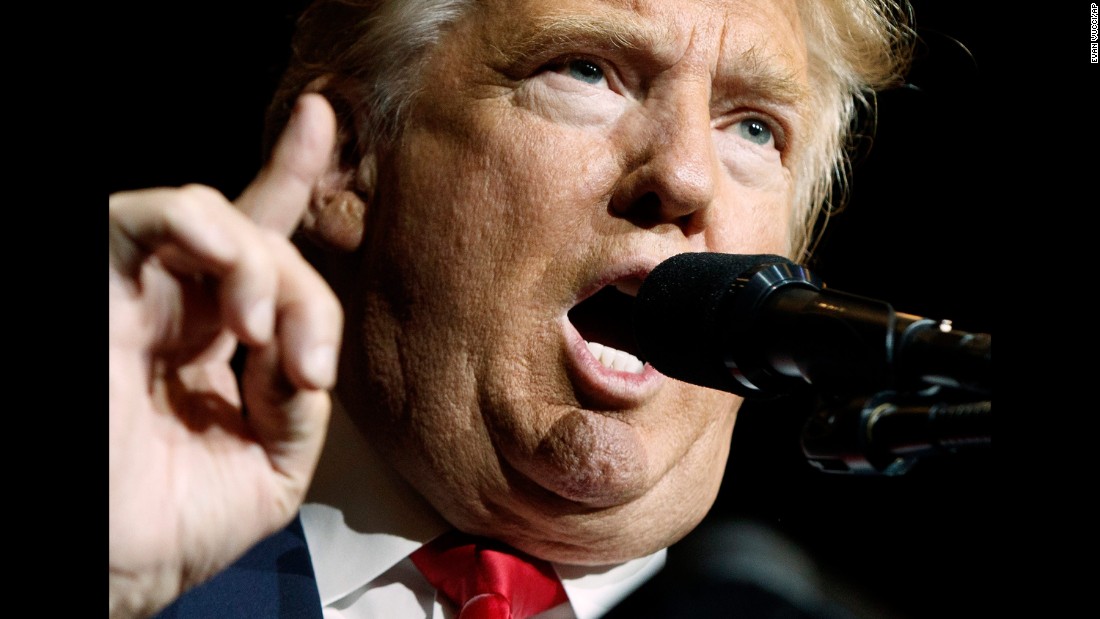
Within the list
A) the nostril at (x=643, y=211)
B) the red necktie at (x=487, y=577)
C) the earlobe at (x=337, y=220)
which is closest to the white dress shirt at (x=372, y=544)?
the red necktie at (x=487, y=577)

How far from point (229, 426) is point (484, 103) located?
0.72m

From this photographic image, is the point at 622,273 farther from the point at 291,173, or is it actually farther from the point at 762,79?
the point at 291,173

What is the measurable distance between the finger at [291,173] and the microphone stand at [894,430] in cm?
63

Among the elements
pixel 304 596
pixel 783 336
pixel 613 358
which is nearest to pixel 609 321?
pixel 613 358

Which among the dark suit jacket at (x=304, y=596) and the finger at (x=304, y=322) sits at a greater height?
the finger at (x=304, y=322)

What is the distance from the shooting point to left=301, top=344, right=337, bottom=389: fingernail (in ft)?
3.43

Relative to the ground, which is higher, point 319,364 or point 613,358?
point 319,364

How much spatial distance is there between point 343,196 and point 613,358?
56cm

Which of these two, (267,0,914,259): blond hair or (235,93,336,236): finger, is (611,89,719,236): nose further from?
(235,93,336,236): finger

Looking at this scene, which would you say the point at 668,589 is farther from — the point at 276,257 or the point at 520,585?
the point at 276,257

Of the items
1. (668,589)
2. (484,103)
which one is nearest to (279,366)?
(484,103)

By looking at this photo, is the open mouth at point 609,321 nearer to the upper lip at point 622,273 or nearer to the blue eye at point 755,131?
the upper lip at point 622,273

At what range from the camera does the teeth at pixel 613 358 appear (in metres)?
1.73

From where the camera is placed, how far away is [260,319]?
102 centimetres
